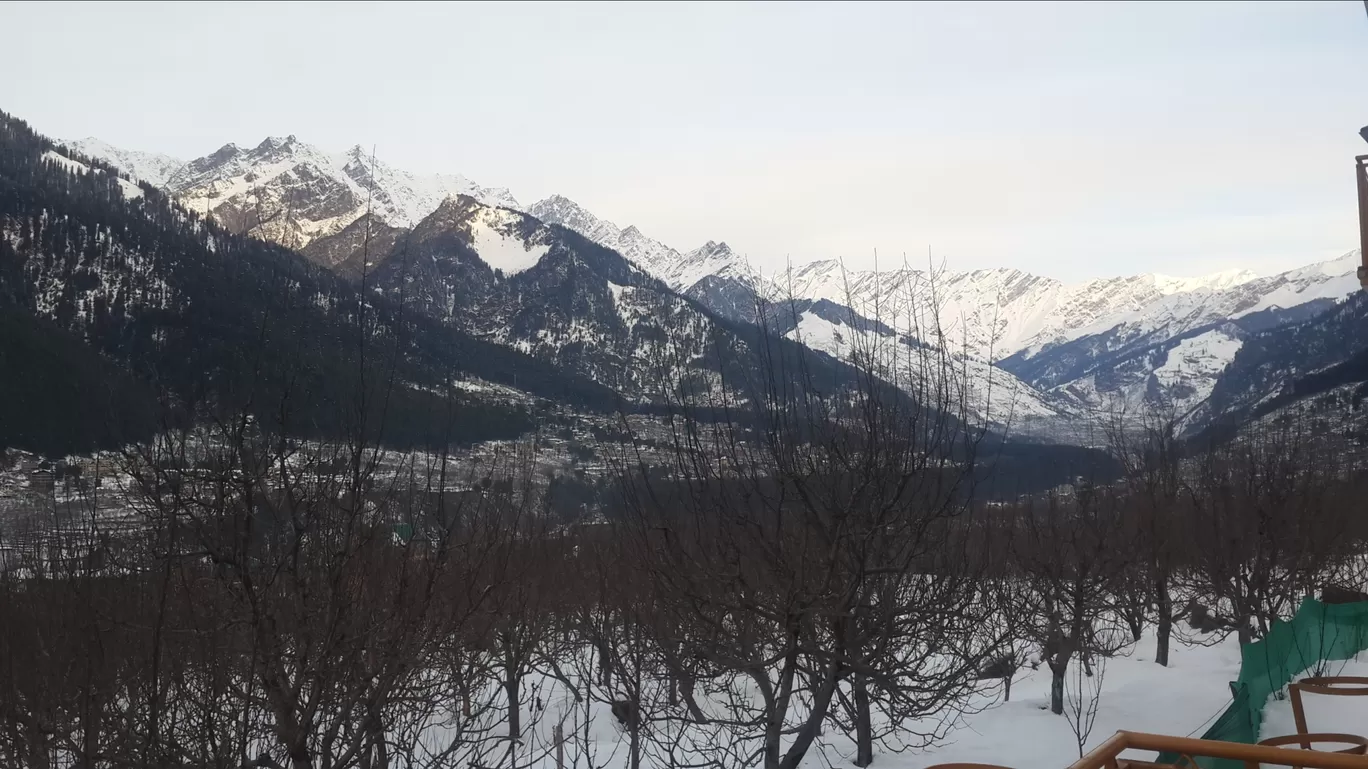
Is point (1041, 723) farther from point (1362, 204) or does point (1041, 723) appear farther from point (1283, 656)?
point (1362, 204)

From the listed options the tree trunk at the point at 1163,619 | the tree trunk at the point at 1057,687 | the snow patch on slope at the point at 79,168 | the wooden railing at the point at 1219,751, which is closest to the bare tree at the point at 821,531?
the wooden railing at the point at 1219,751

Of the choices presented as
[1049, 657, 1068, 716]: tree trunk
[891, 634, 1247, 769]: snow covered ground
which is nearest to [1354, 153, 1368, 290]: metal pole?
[891, 634, 1247, 769]: snow covered ground

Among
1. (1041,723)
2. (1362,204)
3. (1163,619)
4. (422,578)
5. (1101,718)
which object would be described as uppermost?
(1362,204)

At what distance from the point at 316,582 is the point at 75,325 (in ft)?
487

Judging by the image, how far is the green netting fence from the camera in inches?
431

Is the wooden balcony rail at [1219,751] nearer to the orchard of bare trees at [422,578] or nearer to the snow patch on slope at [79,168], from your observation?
the orchard of bare trees at [422,578]

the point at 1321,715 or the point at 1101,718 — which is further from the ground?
the point at 1321,715

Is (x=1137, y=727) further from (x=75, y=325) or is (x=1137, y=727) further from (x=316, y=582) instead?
(x=75, y=325)

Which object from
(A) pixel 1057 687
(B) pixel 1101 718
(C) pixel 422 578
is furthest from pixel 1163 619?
(C) pixel 422 578

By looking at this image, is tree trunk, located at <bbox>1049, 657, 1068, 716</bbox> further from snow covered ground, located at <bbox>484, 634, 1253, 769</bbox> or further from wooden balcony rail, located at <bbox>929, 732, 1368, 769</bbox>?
wooden balcony rail, located at <bbox>929, 732, 1368, 769</bbox>

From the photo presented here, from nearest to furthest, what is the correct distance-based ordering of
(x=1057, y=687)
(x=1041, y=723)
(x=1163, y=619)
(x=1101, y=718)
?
(x=1101, y=718) → (x=1057, y=687) → (x=1041, y=723) → (x=1163, y=619)

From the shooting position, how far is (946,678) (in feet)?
25.0

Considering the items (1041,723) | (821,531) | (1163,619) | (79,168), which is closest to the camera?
(821,531)

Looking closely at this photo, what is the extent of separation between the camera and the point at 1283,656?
16406 millimetres
